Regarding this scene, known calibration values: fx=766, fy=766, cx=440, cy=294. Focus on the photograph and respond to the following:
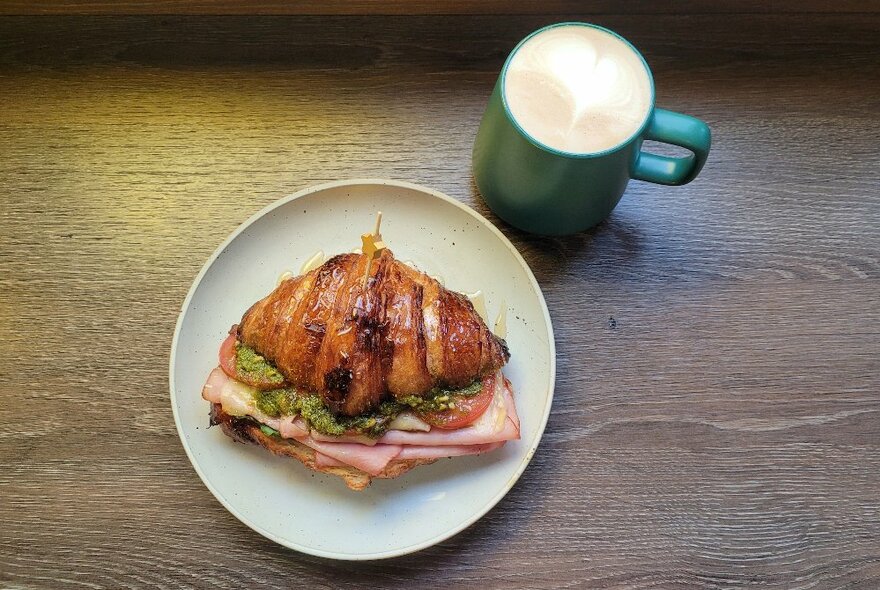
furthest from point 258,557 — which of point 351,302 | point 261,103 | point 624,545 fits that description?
point 261,103

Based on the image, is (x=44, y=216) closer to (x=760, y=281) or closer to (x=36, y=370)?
(x=36, y=370)

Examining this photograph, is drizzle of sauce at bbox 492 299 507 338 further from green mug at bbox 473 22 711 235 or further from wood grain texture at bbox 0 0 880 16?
wood grain texture at bbox 0 0 880 16

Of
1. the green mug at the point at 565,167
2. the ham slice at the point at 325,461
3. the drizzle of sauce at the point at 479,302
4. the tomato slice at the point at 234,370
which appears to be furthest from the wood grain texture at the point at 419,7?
the ham slice at the point at 325,461

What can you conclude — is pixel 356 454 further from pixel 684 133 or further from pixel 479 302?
pixel 684 133

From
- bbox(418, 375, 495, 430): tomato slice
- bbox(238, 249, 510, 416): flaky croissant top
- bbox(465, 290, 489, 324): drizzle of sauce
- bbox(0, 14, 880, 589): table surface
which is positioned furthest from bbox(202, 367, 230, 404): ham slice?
bbox(465, 290, 489, 324): drizzle of sauce

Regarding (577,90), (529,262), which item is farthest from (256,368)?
(577,90)
